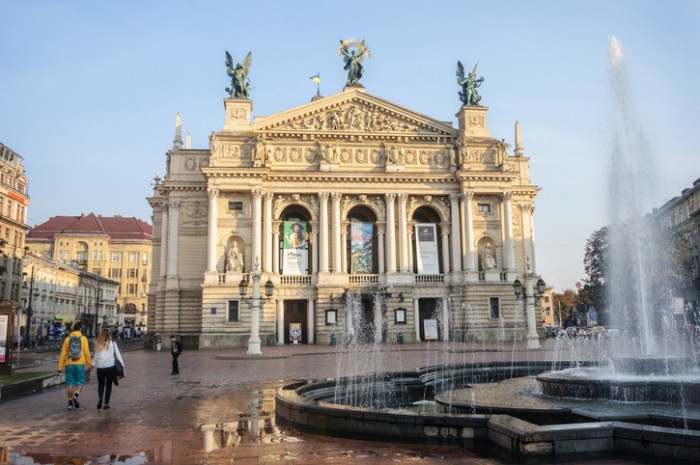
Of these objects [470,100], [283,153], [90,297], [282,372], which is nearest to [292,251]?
[283,153]

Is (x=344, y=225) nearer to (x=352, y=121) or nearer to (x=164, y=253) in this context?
(x=352, y=121)

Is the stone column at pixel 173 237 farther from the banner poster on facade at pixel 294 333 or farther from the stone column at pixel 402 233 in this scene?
the stone column at pixel 402 233

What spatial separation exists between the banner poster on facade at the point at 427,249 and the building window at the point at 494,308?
17.1 feet

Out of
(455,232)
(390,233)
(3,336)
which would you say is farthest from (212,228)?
(3,336)

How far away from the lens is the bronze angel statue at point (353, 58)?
2213 inches

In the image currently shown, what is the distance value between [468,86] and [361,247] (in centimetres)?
1867

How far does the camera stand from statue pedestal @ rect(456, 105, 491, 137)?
175 feet

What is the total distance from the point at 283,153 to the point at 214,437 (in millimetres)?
42173

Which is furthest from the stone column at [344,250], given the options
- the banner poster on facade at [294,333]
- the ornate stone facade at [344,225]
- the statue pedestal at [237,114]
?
the statue pedestal at [237,114]

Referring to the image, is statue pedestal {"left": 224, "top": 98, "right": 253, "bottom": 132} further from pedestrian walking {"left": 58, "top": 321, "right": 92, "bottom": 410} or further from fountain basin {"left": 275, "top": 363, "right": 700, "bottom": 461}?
fountain basin {"left": 275, "top": 363, "right": 700, "bottom": 461}

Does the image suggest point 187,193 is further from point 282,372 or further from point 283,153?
point 282,372

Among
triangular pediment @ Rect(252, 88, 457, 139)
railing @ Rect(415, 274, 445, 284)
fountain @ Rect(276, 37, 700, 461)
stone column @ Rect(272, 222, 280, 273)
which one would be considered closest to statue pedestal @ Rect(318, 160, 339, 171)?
triangular pediment @ Rect(252, 88, 457, 139)

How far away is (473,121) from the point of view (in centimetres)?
5356

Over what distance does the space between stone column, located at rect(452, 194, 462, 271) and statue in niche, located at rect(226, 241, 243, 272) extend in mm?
18038
